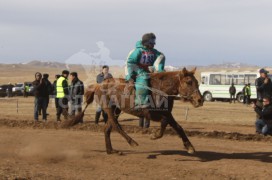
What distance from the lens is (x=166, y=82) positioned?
34.3ft

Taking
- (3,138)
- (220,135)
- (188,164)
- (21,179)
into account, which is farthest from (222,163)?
(3,138)

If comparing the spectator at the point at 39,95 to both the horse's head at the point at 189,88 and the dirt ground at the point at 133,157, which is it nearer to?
the dirt ground at the point at 133,157

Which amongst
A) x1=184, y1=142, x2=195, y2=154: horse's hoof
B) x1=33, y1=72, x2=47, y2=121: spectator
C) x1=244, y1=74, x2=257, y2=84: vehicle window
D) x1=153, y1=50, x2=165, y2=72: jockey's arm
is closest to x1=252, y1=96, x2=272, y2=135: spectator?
x1=184, y1=142, x2=195, y2=154: horse's hoof

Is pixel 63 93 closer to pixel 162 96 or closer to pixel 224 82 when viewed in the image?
pixel 162 96

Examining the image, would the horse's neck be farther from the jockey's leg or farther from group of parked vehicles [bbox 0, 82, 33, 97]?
group of parked vehicles [bbox 0, 82, 33, 97]

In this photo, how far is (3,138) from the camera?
1404 centimetres

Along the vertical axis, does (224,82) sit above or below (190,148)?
above

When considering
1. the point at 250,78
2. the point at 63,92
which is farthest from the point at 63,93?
the point at 250,78

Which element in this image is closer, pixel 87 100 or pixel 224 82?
pixel 87 100

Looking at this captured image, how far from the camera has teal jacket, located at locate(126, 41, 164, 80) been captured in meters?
10.7

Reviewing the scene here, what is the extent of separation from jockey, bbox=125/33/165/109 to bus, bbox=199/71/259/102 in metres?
34.6

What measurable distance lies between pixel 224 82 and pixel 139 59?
1456 inches

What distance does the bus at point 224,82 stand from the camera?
147ft

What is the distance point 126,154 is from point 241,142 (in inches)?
173
